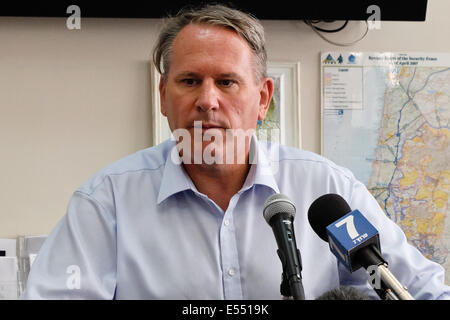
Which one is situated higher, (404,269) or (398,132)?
(398,132)

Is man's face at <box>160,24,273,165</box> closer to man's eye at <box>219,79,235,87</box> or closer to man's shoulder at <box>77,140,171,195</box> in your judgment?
man's eye at <box>219,79,235,87</box>

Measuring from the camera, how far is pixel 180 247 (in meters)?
1.14

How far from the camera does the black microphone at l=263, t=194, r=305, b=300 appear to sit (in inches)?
26.6

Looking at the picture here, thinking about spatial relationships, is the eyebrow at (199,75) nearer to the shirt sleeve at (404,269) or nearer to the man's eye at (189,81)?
the man's eye at (189,81)

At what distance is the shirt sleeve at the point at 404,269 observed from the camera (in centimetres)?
107

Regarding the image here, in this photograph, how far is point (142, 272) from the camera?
1.10 m

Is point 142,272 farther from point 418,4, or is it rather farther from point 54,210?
point 418,4

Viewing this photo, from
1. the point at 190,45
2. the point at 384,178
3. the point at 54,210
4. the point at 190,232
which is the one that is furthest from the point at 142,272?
the point at 384,178

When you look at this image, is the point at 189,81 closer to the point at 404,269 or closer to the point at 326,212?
the point at 326,212

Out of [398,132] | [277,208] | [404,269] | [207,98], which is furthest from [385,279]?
[398,132]

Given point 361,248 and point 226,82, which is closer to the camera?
point 361,248

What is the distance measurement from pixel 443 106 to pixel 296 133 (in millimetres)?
667

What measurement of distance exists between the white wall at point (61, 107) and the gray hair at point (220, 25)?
74 centimetres

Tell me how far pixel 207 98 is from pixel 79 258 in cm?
44
